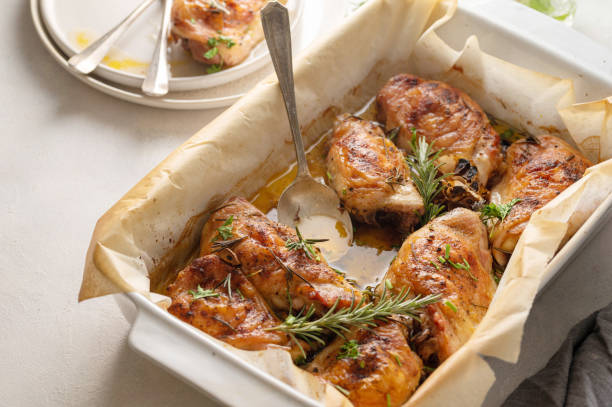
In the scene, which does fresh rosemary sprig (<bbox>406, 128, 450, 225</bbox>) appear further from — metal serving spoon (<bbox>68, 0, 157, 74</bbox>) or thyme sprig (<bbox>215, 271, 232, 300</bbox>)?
metal serving spoon (<bbox>68, 0, 157, 74</bbox>)

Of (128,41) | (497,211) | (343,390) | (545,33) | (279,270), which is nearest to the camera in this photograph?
(343,390)

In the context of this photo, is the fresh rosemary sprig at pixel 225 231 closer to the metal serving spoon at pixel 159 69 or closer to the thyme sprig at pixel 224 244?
the thyme sprig at pixel 224 244

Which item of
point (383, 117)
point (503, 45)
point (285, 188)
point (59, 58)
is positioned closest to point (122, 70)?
point (59, 58)

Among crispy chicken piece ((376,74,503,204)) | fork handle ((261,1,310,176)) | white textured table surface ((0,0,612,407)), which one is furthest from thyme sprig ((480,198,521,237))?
fork handle ((261,1,310,176))

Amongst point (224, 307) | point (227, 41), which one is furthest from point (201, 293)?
point (227, 41)

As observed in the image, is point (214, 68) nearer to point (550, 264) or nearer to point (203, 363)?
point (203, 363)

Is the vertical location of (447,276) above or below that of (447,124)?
below
